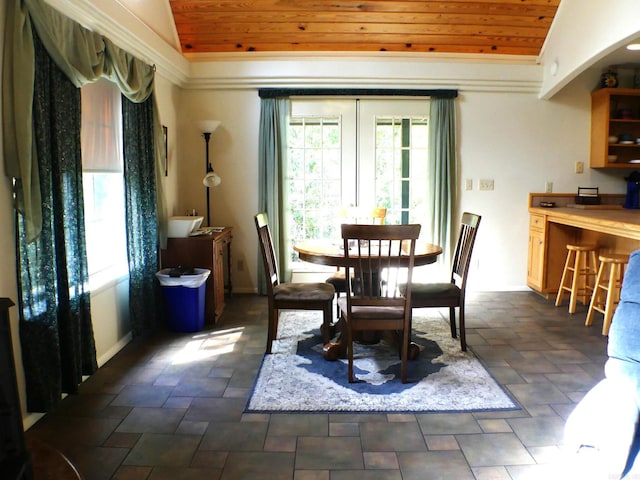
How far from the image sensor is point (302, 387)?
299 centimetres

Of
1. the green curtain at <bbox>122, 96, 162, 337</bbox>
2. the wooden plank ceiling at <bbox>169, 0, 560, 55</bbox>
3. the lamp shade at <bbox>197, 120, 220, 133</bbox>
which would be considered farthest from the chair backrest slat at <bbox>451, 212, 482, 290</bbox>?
the lamp shade at <bbox>197, 120, 220, 133</bbox>

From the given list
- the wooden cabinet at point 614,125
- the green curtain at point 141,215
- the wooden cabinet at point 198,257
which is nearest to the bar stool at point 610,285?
the wooden cabinet at point 614,125

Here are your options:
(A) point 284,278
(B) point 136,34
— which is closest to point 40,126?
(B) point 136,34

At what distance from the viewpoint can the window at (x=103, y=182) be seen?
3.37 meters

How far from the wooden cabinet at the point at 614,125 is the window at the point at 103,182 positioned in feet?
15.1

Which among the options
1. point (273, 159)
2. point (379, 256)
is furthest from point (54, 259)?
point (273, 159)

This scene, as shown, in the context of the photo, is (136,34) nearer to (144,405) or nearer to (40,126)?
(40,126)

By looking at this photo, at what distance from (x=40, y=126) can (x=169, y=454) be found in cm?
169

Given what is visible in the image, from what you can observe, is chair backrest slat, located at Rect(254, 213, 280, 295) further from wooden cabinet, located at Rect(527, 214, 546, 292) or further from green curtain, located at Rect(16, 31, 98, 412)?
wooden cabinet, located at Rect(527, 214, 546, 292)

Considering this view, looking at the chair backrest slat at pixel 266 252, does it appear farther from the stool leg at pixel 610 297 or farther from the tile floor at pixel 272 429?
the stool leg at pixel 610 297

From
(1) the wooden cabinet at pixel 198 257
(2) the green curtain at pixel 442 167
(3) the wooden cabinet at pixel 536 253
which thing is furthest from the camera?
(2) the green curtain at pixel 442 167

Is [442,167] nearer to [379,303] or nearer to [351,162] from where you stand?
[351,162]

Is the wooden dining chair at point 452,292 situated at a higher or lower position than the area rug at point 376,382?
higher

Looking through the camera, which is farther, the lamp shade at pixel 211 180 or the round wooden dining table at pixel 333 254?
the lamp shade at pixel 211 180
